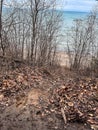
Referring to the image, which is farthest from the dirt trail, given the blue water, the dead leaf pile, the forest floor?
the blue water

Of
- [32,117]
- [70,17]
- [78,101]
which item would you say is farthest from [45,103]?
[70,17]

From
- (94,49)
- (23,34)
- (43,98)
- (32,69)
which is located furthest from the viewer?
(94,49)

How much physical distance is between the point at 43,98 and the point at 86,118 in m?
1.43

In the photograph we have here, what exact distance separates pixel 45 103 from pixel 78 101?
0.89 m

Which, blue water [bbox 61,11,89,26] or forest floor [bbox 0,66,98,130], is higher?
blue water [bbox 61,11,89,26]

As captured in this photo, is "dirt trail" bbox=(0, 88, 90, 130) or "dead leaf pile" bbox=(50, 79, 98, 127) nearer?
"dirt trail" bbox=(0, 88, 90, 130)

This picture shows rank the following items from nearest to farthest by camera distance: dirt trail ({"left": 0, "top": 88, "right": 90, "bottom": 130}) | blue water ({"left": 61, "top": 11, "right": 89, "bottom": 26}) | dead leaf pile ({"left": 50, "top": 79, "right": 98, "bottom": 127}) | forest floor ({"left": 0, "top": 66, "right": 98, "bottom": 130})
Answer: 1. dirt trail ({"left": 0, "top": 88, "right": 90, "bottom": 130})
2. forest floor ({"left": 0, "top": 66, "right": 98, "bottom": 130})
3. dead leaf pile ({"left": 50, "top": 79, "right": 98, "bottom": 127})
4. blue water ({"left": 61, "top": 11, "right": 89, "bottom": 26})

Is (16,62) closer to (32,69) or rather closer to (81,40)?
(32,69)

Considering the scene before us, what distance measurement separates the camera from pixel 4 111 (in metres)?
6.18

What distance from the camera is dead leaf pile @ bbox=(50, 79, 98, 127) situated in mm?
5823

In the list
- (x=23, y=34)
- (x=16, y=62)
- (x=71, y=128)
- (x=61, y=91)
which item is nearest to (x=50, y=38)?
(x=23, y=34)

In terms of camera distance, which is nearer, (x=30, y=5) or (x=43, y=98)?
(x=43, y=98)

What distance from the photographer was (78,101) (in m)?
6.50

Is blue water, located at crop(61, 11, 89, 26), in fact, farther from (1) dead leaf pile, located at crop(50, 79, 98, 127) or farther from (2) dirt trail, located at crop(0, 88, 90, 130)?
(2) dirt trail, located at crop(0, 88, 90, 130)
